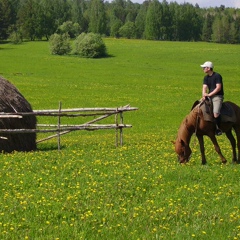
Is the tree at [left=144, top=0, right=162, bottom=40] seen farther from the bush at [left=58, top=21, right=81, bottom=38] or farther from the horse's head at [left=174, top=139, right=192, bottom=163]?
the horse's head at [left=174, top=139, right=192, bottom=163]

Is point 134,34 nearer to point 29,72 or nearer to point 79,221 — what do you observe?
A: point 29,72

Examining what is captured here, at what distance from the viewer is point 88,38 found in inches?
3659

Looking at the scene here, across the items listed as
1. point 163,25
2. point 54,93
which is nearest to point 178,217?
point 54,93

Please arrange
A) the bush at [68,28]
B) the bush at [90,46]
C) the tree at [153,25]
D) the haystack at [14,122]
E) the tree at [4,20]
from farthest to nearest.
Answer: the tree at [153,25], the tree at [4,20], the bush at [68,28], the bush at [90,46], the haystack at [14,122]

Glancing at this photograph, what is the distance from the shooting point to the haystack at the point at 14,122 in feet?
60.8

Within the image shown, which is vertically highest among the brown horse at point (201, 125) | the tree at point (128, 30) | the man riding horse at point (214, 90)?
the tree at point (128, 30)

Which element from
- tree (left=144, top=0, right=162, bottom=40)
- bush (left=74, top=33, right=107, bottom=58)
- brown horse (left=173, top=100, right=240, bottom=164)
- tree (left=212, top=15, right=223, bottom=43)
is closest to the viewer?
brown horse (left=173, top=100, right=240, bottom=164)

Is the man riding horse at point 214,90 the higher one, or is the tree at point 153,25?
the tree at point 153,25

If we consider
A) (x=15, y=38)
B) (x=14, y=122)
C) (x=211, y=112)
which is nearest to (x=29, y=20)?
(x=15, y=38)

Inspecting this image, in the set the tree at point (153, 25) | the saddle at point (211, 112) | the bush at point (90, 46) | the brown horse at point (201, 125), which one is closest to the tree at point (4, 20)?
the bush at point (90, 46)

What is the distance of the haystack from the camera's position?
60.8 feet

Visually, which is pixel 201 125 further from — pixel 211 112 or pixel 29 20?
pixel 29 20

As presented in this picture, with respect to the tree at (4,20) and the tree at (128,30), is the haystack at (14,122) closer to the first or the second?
the tree at (4,20)

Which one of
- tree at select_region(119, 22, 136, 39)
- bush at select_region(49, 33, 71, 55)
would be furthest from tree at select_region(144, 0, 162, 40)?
bush at select_region(49, 33, 71, 55)
